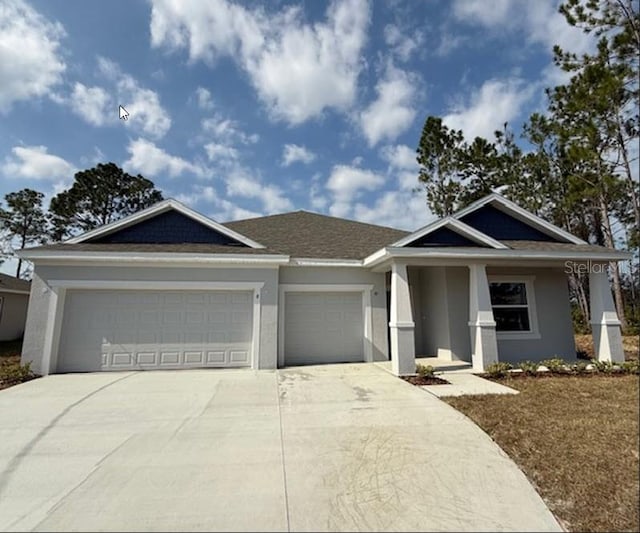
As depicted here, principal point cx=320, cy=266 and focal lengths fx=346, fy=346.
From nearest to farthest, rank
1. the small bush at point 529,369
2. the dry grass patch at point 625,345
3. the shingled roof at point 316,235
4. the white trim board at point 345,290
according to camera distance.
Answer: the small bush at point 529,369, the white trim board at point 345,290, the shingled roof at point 316,235, the dry grass patch at point 625,345

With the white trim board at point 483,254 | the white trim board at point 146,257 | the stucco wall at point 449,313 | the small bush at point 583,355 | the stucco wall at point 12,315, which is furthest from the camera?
the stucco wall at point 12,315

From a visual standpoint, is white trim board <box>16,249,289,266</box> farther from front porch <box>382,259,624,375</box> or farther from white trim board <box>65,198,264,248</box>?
front porch <box>382,259,624,375</box>

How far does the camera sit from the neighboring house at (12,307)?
17797 millimetres

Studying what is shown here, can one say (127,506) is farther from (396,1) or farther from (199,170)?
(199,170)

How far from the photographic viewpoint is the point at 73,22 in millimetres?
7406

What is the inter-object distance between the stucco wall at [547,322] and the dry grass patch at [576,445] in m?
4.17

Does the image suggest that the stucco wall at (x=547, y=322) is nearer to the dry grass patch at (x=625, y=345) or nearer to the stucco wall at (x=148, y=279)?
the dry grass patch at (x=625, y=345)

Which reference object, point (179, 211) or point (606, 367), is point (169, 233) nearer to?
point (179, 211)

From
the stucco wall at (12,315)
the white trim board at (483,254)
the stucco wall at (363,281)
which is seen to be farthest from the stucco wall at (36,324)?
the stucco wall at (12,315)

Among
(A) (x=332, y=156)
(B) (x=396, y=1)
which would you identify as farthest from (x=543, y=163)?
(B) (x=396, y=1)

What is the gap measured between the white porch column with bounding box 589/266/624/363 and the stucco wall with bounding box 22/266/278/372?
9232 millimetres

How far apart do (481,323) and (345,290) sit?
3.96 m

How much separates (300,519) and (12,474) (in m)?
3.48

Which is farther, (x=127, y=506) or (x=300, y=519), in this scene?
(x=127, y=506)
